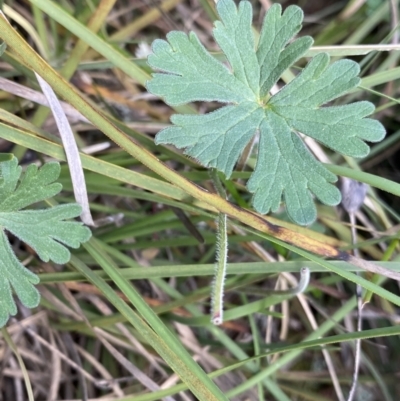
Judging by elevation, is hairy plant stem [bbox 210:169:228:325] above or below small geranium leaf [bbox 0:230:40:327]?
below

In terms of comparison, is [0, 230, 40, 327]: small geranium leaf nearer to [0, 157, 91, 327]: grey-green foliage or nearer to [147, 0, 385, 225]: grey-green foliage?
[0, 157, 91, 327]: grey-green foliage

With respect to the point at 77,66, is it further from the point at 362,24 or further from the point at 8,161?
the point at 362,24

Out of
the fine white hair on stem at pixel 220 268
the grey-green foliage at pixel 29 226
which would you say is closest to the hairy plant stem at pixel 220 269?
the fine white hair on stem at pixel 220 268

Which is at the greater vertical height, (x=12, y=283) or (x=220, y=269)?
(x=12, y=283)

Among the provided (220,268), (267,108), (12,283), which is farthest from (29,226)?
(267,108)

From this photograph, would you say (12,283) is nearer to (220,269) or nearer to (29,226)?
(29,226)

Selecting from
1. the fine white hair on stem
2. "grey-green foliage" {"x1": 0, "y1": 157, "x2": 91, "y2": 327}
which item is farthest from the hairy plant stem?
"grey-green foliage" {"x1": 0, "y1": 157, "x2": 91, "y2": 327}
